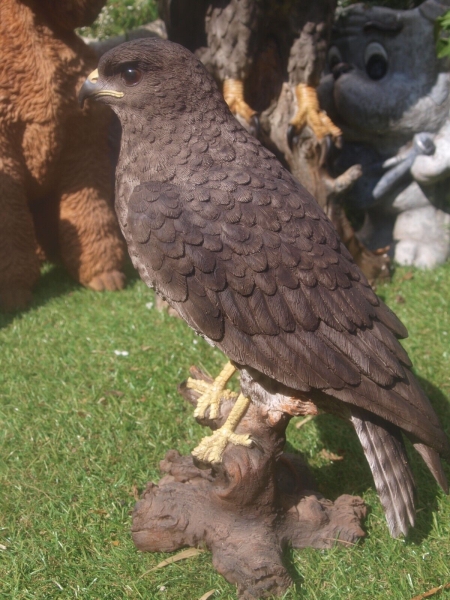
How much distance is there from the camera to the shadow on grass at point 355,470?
2342 millimetres

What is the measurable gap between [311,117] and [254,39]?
0.61 meters

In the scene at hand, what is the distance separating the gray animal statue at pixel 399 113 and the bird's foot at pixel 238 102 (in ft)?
3.57

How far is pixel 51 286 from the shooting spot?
4516 millimetres

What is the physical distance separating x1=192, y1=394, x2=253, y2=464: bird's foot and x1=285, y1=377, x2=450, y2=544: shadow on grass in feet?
1.95

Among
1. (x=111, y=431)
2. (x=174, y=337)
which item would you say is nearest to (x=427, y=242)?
(x=174, y=337)

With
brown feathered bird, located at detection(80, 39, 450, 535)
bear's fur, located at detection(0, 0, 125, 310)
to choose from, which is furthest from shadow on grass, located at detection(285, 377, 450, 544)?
bear's fur, located at detection(0, 0, 125, 310)

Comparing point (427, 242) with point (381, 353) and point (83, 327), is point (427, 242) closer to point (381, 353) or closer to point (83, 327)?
point (83, 327)

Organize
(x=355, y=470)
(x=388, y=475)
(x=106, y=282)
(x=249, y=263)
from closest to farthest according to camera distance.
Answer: (x=249, y=263), (x=388, y=475), (x=355, y=470), (x=106, y=282)

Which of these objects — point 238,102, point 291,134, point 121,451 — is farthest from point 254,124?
point 121,451

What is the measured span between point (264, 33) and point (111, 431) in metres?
2.67

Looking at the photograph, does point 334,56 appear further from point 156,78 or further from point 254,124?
point 156,78

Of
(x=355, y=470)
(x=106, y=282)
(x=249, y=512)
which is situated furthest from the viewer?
Answer: (x=106, y=282)

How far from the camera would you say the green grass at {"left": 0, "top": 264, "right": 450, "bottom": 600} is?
6.93 feet

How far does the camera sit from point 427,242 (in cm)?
462
